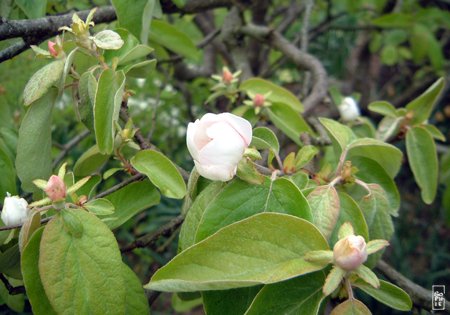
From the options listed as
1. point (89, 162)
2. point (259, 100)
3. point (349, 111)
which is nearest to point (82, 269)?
point (89, 162)

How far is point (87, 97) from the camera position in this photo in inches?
31.3

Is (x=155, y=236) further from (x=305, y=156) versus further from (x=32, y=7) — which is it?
(x=32, y=7)

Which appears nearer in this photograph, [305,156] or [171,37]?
[305,156]

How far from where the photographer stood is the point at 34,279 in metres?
0.68

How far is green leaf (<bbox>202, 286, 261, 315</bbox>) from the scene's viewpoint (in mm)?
660

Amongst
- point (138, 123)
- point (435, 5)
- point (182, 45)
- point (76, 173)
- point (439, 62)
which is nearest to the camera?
point (76, 173)

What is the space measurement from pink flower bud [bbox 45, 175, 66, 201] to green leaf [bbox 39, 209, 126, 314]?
0.09 ft

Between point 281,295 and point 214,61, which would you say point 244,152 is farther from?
point 214,61

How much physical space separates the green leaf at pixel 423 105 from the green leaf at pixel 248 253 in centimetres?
59

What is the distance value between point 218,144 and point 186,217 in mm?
134

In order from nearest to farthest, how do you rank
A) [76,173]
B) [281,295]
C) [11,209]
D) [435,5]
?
[281,295] → [11,209] → [76,173] → [435,5]

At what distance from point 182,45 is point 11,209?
0.68 meters

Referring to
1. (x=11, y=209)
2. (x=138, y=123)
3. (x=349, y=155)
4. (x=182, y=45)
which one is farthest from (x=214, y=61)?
(x=11, y=209)

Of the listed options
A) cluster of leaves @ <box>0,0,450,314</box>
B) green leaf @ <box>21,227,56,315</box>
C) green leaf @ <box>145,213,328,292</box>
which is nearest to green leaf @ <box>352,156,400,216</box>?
cluster of leaves @ <box>0,0,450,314</box>
